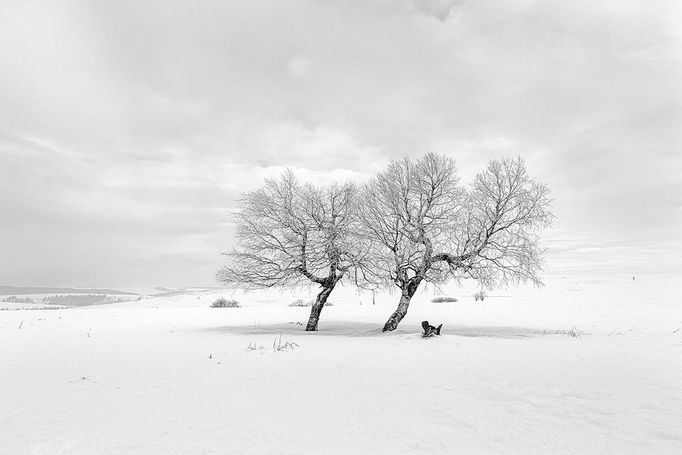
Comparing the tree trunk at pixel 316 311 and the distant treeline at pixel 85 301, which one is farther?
the distant treeline at pixel 85 301

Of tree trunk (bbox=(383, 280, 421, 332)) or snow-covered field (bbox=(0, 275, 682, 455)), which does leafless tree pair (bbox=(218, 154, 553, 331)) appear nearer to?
tree trunk (bbox=(383, 280, 421, 332))

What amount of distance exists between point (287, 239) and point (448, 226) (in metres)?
5.46

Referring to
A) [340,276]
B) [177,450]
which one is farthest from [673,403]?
[340,276]

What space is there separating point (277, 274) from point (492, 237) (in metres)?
7.46

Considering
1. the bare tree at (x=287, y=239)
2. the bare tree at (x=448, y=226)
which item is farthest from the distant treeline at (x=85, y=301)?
the bare tree at (x=448, y=226)

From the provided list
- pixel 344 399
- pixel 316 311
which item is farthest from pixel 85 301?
pixel 344 399

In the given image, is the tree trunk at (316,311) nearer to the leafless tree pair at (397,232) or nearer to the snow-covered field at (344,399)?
the leafless tree pair at (397,232)

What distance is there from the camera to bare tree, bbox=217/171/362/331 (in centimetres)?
1394

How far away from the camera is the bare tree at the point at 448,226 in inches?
522

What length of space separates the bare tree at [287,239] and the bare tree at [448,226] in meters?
1.37

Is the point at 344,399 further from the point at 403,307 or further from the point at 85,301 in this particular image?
the point at 85,301

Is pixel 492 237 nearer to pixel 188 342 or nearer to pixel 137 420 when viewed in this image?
pixel 188 342

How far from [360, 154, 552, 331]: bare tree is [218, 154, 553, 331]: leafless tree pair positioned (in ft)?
0.11

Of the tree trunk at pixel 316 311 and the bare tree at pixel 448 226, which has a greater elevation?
the bare tree at pixel 448 226
